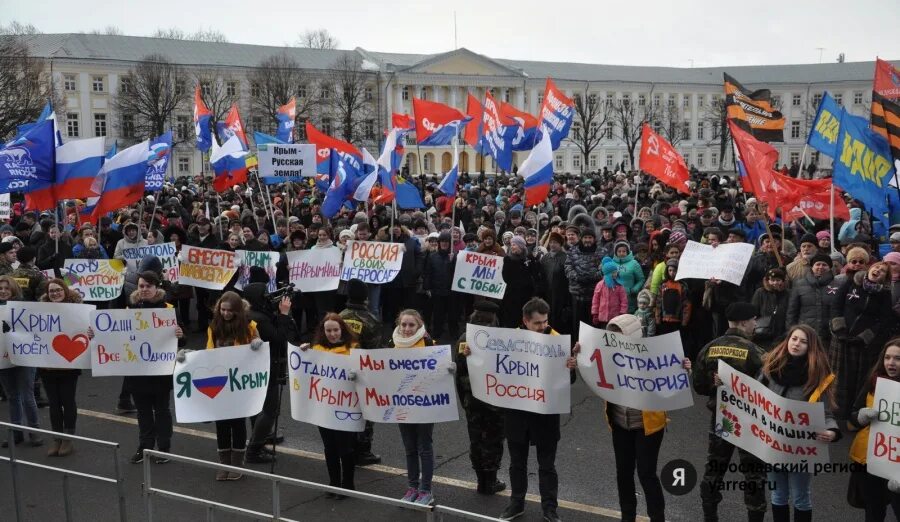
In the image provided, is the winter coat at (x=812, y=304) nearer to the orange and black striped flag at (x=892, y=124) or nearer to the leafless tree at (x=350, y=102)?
the orange and black striped flag at (x=892, y=124)

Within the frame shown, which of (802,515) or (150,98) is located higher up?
(150,98)

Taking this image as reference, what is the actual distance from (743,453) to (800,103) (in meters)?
117

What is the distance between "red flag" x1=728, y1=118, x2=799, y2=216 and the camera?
35.7ft

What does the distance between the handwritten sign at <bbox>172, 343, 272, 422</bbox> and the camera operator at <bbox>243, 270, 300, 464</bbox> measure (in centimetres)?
38

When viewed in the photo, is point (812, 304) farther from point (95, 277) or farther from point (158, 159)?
point (158, 159)

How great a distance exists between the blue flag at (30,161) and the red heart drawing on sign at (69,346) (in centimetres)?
472

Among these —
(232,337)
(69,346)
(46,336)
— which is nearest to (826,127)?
(232,337)

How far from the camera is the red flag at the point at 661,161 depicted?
15.2m

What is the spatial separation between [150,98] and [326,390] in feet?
251

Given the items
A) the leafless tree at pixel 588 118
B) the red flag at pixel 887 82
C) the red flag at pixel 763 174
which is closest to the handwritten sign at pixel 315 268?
the red flag at pixel 763 174

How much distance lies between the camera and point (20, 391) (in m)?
7.95

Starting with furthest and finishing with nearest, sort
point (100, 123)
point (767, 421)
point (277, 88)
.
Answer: point (100, 123)
point (277, 88)
point (767, 421)

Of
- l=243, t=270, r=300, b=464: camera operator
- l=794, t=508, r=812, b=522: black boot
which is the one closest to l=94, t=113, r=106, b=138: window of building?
l=243, t=270, r=300, b=464: camera operator

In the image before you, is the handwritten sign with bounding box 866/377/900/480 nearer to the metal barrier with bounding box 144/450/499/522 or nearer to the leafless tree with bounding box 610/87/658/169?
the metal barrier with bounding box 144/450/499/522
